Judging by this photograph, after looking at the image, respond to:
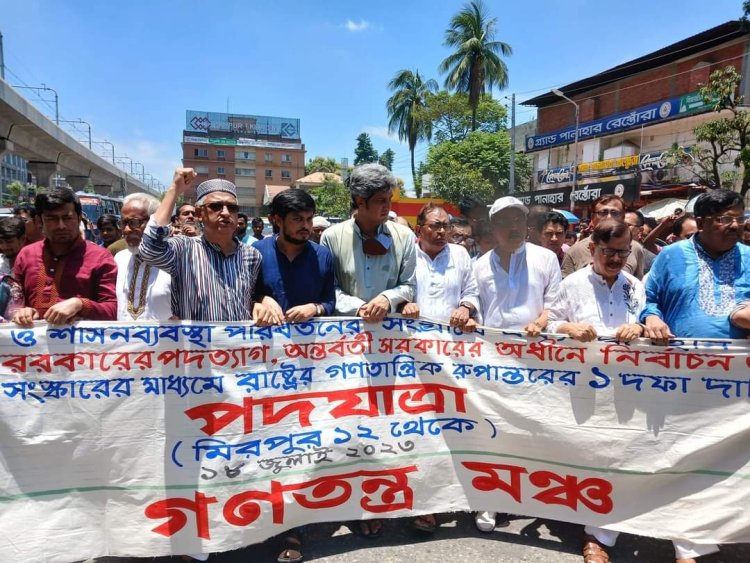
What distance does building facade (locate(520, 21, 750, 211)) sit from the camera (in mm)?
21172

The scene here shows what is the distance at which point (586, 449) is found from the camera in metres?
2.54

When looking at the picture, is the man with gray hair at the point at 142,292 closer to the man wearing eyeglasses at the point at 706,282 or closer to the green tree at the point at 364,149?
the man wearing eyeglasses at the point at 706,282

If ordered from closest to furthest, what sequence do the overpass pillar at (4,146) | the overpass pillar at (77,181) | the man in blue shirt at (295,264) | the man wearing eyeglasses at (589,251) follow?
the man in blue shirt at (295,264)
the man wearing eyeglasses at (589,251)
the overpass pillar at (4,146)
the overpass pillar at (77,181)

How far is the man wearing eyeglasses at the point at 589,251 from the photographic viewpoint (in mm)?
3637

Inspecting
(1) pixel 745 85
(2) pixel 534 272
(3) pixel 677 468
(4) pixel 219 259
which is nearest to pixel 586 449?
(3) pixel 677 468

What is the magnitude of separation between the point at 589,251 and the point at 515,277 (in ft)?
4.19

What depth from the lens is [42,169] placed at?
92.3 feet

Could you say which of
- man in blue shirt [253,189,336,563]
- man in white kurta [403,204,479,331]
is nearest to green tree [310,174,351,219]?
man in white kurta [403,204,479,331]

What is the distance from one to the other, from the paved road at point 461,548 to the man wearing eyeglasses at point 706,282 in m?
0.22

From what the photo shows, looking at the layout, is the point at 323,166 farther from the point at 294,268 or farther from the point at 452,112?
the point at 294,268

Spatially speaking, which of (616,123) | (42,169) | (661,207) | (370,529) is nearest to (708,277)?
(370,529)

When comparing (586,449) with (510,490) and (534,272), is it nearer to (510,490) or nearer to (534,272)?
(510,490)

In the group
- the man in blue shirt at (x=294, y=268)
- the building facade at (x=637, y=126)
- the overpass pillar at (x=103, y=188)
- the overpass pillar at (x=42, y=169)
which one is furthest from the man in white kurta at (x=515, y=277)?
the overpass pillar at (x=103, y=188)

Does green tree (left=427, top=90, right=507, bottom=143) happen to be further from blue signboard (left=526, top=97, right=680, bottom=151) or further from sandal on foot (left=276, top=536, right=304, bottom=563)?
sandal on foot (left=276, top=536, right=304, bottom=563)
